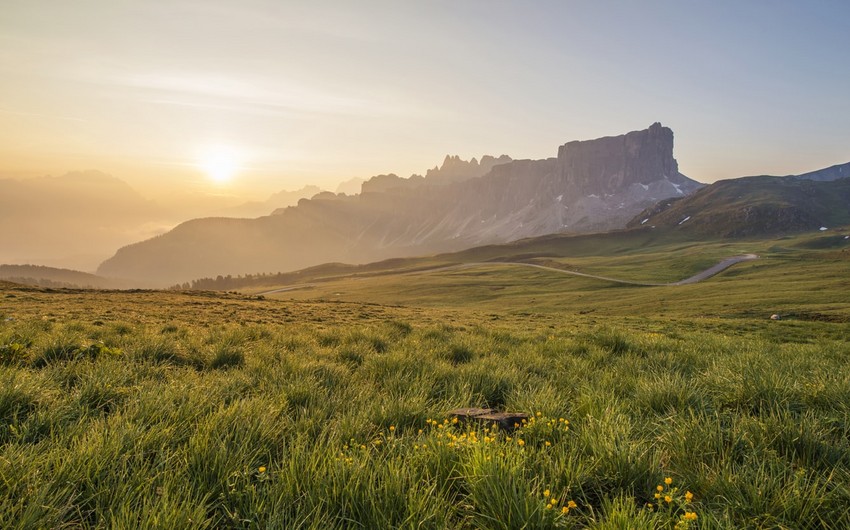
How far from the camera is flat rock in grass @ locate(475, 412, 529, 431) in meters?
4.88


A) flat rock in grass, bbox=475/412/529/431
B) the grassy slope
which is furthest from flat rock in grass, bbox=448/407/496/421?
the grassy slope

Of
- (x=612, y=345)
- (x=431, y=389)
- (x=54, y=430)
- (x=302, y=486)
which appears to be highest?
(x=54, y=430)

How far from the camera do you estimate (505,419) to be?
16.3 ft

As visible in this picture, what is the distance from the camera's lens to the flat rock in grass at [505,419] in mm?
4883

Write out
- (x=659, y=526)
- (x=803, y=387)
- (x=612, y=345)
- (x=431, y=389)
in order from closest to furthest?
(x=659, y=526) → (x=803, y=387) → (x=431, y=389) → (x=612, y=345)

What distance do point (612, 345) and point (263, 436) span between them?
30.9 feet

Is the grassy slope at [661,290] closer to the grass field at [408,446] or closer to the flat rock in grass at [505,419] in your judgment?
the grass field at [408,446]

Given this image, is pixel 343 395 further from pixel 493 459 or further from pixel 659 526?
pixel 659 526

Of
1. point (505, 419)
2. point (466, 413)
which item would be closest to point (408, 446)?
point (466, 413)

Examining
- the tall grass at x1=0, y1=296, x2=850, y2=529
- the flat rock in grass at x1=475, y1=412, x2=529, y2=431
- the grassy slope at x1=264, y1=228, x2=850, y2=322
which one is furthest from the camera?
the grassy slope at x1=264, y1=228, x2=850, y2=322

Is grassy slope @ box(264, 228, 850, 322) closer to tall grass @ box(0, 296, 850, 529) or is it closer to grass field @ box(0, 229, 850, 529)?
grass field @ box(0, 229, 850, 529)

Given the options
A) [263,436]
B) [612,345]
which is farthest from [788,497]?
[612,345]

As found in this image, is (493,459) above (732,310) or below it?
above

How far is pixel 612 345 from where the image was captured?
10.6 m
